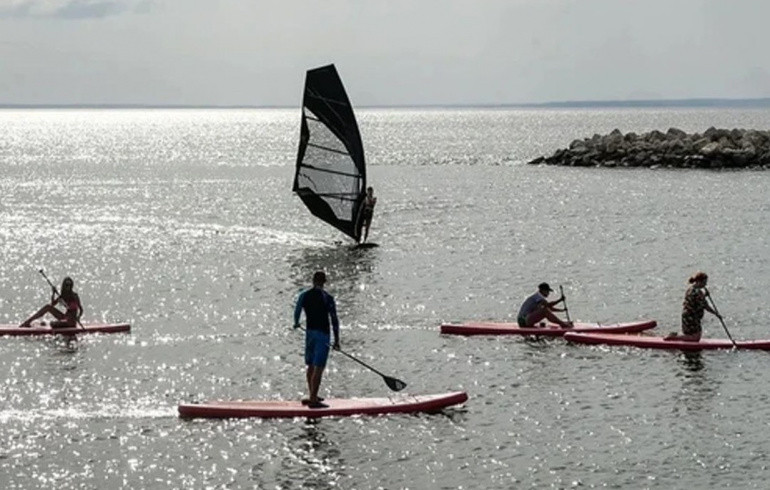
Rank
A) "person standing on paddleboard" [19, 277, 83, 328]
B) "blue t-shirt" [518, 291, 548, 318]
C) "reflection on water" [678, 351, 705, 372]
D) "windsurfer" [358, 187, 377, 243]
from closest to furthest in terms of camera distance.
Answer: "reflection on water" [678, 351, 705, 372]
"person standing on paddleboard" [19, 277, 83, 328]
"blue t-shirt" [518, 291, 548, 318]
"windsurfer" [358, 187, 377, 243]

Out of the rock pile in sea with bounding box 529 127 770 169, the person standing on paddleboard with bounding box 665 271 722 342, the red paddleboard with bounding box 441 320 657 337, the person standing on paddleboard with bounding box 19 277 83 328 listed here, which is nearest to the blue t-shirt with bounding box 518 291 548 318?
the red paddleboard with bounding box 441 320 657 337

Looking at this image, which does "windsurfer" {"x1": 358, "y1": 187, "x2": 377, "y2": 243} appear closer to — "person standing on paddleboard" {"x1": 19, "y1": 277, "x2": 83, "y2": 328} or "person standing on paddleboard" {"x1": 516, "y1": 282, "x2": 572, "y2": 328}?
"person standing on paddleboard" {"x1": 516, "y1": 282, "x2": 572, "y2": 328}

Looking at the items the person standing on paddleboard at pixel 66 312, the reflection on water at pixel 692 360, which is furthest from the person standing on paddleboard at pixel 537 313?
the person standing on paddleboard at pixel 66 312

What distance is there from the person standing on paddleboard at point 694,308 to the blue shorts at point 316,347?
10.1 meters

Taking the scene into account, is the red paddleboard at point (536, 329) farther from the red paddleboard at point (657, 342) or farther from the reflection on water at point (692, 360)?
the reflection on water at point (692, 360)

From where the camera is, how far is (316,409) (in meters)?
24.4

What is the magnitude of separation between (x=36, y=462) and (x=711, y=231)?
45001mm

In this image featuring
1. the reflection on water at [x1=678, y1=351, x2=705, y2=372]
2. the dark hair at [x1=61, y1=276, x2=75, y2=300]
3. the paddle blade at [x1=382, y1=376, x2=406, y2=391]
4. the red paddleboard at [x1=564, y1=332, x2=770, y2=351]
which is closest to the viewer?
the paddle blade at [x1=382, y1=376, x2=406, y2=391]

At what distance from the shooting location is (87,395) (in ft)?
88.9

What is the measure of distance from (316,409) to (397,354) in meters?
7.61

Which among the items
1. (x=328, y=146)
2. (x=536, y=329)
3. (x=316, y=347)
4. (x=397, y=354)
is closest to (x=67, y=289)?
(x=397, y=354)

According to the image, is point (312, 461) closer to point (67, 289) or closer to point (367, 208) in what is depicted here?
point (67, 289)

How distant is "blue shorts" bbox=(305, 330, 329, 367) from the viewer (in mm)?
23625

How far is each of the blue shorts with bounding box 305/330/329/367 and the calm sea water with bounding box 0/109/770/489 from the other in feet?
4.12
